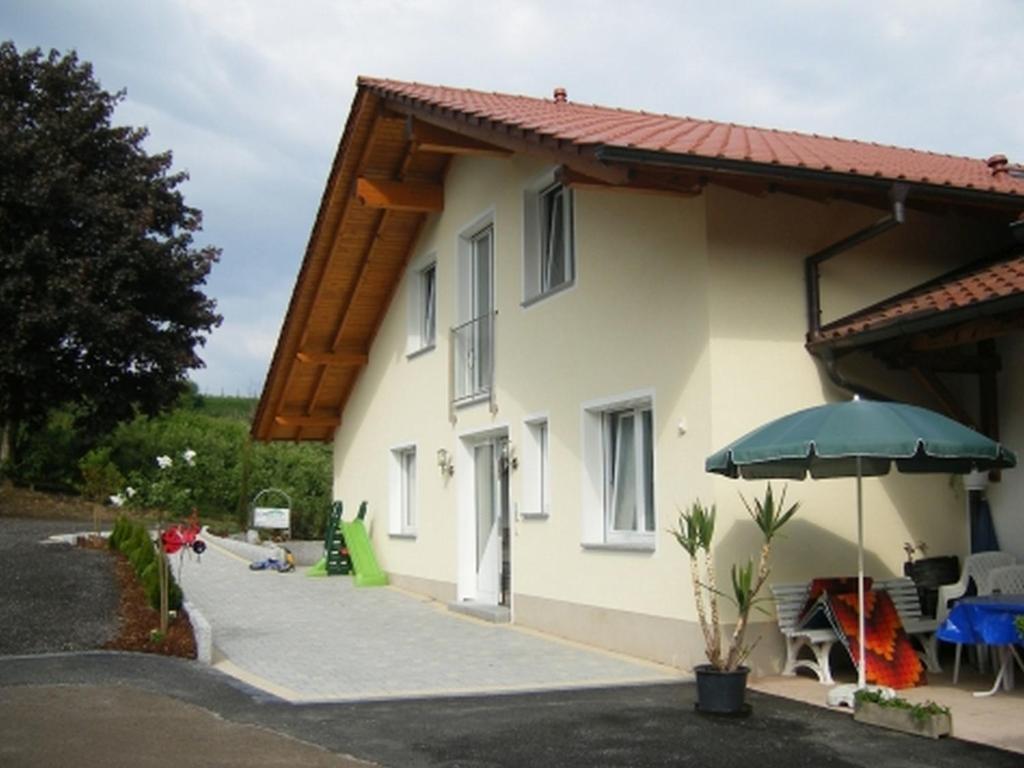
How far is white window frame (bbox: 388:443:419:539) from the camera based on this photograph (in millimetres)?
18188

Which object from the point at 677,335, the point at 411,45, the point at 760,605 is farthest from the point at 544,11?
the point at 760,605

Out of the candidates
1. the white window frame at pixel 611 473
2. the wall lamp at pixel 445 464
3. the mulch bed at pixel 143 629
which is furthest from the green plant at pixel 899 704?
the wall lamp at pixel 445 464

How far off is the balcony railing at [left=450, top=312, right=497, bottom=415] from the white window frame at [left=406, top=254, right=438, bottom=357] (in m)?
1.59

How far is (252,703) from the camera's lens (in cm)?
834

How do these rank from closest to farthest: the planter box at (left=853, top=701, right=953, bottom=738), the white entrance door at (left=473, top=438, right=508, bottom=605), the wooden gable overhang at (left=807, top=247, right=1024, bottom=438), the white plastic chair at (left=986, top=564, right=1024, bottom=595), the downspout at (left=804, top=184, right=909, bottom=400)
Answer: the planter box at (left=853, top=701, right=953, bottom=738) < the wooden gable overhang at (left=807, top=247, right=1024, bottom=438) < the white plastic chair at (left=986, top=564, right=1024, bottom=595) < the downspout at (left=804, top=184, right=909, bottom=400) < the white entrance door at (left=473, top=438, right=508, bottom=605)

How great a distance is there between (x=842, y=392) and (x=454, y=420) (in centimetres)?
662

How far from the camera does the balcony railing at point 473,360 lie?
14.5 metres

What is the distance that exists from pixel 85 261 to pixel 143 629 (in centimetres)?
1739

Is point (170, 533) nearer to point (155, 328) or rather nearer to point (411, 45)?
point (411, 45)

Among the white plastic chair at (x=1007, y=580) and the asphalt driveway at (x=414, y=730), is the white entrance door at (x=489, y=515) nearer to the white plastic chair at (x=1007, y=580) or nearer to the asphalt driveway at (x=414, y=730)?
the asphalt driveway at (x=414, y=730)

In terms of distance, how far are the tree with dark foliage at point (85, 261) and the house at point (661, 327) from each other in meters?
13.0

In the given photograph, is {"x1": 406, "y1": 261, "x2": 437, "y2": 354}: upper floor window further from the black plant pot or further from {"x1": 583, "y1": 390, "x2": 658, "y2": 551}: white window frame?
the black plant pot

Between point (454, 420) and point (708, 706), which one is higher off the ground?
point (454, 420)

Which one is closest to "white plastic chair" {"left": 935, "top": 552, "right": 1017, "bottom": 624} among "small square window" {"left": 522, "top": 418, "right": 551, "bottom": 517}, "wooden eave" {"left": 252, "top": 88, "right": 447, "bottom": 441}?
"small square window" {"left": 522, "top": 418, "right": 551, "bottom": 517}
